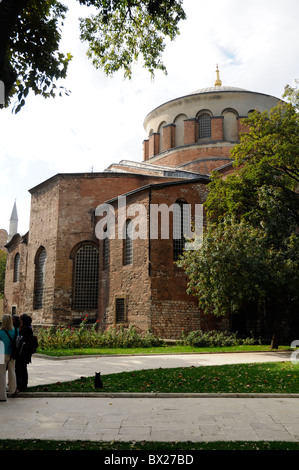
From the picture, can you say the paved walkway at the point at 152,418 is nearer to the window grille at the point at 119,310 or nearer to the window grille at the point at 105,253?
the window grille at the point at 119,310

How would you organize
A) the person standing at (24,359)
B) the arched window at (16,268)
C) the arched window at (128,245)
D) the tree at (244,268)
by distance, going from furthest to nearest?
the arched window at (16,268), the arched window at (128,245), the tree at (244,268), the person standing at (24,359)

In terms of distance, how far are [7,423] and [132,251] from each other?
53.1 feet

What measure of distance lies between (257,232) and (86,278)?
38.0 feet

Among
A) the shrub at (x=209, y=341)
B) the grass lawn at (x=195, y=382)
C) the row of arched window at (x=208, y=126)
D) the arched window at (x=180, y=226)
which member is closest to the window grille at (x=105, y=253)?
the arched window at (x=180, y=226)

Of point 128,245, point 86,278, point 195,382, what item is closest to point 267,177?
point 128,245

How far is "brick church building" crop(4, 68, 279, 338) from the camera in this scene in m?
20.2

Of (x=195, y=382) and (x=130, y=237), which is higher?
(x=130, y=237)

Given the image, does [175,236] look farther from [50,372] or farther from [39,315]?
[50,372]

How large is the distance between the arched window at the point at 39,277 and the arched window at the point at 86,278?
2.61 meters

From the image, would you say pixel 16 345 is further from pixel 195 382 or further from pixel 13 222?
pixel 13 222

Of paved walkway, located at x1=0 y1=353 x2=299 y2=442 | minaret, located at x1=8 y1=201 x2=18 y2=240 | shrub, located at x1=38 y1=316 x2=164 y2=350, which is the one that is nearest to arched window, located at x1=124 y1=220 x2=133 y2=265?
shrub, located at x1=38 y1=316 x2=164 y2=350

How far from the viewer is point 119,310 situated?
2177 centimetres

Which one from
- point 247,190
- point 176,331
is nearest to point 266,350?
point 176,331

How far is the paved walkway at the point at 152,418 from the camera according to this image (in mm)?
4754
